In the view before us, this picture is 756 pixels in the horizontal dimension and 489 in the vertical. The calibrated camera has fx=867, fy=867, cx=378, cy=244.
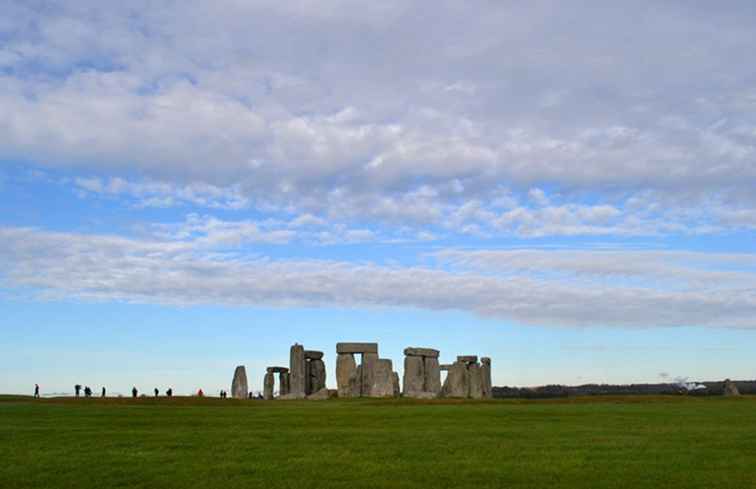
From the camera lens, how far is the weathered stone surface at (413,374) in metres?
43.3

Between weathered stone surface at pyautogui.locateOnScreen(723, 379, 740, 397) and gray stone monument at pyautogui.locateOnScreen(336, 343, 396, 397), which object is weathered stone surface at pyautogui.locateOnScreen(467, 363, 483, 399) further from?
weathered stone surface at pyautogui.locateOnScreen(723, 379, 740, 397)

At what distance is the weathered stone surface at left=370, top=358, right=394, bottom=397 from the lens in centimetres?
4181

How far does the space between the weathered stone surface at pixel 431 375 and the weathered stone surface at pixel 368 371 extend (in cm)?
317

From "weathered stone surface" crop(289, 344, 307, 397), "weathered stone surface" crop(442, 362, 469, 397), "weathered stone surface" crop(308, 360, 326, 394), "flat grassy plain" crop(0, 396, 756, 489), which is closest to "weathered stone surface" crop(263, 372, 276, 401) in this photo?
"weathered stone surface" crop(308, 360, 326, 394)

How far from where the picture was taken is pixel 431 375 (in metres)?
44.5

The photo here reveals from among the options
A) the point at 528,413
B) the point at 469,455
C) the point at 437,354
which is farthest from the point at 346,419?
the point at 437,354

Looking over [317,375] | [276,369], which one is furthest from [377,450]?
[276,369]

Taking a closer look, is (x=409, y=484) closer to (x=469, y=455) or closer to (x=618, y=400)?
(x=469, y=455)

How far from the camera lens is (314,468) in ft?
44.8

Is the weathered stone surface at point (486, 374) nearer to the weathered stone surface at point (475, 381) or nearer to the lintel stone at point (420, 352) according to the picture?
the weathered stone surface at point (475, 381)

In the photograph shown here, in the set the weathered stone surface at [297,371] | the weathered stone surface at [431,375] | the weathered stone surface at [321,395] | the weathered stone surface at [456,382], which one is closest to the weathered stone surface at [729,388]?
the weathered stone surface at [456,382]

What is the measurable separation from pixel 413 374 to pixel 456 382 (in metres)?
2.57

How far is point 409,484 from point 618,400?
79.4 feet

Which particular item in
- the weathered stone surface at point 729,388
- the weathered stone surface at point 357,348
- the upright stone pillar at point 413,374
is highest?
the weathered stone surface at point 357,348
